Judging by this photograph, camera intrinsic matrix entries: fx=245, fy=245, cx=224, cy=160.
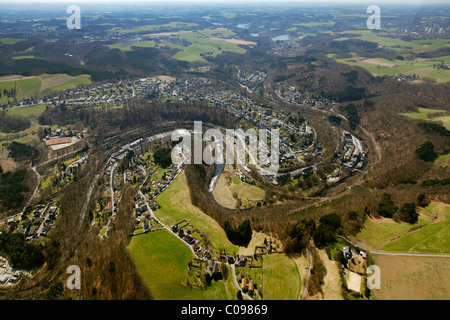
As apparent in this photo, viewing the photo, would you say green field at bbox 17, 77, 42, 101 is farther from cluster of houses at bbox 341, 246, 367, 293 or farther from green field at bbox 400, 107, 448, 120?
green field at bbox 400, 107, 448, 120

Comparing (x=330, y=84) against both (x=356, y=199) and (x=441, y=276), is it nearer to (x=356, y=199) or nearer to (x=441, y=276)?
(x=356, y=199)

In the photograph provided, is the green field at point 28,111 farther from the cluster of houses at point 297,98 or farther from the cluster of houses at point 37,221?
the cluster of houses at point 297,98

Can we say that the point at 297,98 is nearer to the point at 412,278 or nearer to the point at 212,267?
the point at 412,278

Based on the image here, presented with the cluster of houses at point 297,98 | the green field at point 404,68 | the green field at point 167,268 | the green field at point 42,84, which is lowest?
the green field at point 167,268

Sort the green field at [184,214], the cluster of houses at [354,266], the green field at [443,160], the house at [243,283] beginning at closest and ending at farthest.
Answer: the cluster of houses at [354,266] → the house at [243,283] → the green field at [184,214] → the green field at [443,160]

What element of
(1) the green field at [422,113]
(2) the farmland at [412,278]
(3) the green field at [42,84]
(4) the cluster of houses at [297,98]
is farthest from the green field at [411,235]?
(3) the green field at [42,84]

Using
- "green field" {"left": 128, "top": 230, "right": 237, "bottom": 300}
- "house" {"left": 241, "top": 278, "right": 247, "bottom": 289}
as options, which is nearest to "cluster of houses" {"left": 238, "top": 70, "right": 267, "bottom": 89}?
"green field" {"left": 128, "top": 230, "right": 237, "bottom": 300}
